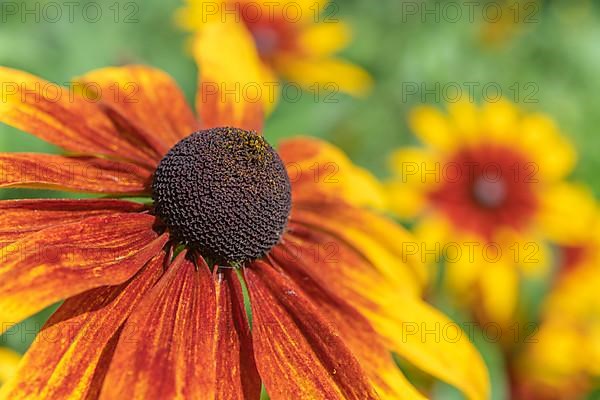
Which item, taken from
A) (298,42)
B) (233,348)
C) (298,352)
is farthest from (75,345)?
(298,42)

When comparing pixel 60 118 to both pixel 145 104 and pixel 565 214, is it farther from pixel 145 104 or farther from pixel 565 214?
pixel 565 214

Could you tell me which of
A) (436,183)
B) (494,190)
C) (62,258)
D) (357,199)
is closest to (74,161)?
(62,258)

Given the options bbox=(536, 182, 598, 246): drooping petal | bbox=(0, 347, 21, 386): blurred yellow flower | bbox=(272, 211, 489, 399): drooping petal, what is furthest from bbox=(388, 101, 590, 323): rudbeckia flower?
bbox=(0, 347, 21, 386): blurred yellow flower

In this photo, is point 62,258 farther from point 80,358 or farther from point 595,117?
point 595,117

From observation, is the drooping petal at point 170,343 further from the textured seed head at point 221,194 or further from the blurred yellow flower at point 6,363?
the blurred yellow flower at point 6,363

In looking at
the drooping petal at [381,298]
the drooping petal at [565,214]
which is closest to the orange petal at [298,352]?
the drooping petal at [381,298]

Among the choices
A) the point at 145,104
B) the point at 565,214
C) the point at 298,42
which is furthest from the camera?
the point at 298,42
